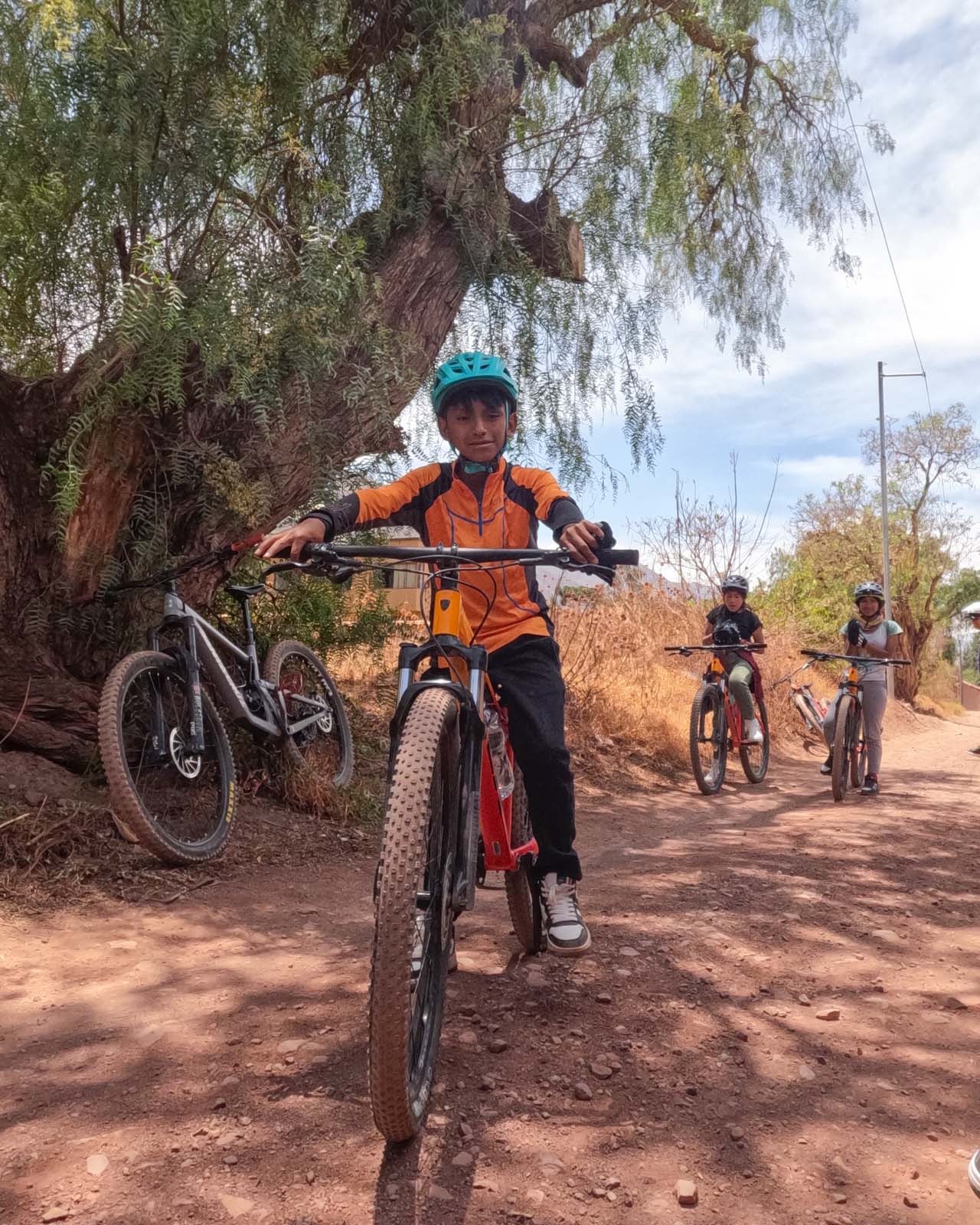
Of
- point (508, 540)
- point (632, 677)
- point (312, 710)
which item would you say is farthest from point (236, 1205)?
point (632, 677)

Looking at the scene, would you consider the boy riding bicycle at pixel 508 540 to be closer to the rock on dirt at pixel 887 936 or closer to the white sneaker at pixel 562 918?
the white sneaker at pixel 562 918

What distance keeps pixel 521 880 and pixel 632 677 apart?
315 inches

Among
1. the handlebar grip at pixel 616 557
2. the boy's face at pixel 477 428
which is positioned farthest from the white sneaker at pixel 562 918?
the boy's face at pixel 477 428

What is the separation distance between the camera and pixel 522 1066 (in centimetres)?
242

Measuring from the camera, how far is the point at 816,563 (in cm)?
3142

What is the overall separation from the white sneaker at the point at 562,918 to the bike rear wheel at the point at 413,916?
0.76 metres

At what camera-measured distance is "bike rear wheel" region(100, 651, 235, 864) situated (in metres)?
4.05

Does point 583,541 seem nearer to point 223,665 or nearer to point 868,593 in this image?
point 223,665

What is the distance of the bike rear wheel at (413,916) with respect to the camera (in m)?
1.86

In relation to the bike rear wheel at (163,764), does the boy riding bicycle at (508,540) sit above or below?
above

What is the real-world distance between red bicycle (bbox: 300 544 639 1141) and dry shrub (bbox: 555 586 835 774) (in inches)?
235

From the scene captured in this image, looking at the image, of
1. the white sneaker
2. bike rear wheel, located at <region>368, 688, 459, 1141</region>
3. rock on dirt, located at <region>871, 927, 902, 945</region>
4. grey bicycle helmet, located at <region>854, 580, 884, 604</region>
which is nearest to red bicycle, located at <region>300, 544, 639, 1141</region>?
bike rear wheel, located at <region>368, 688, 459, 1141</region>

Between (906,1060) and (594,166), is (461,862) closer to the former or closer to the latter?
(906,1060)

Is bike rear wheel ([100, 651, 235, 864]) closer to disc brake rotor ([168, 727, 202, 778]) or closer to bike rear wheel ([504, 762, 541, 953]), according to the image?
disc brake rotor ([168, 727, 202, 778])
